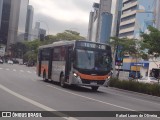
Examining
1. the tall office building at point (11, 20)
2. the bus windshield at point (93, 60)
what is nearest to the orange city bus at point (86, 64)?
the bus windshield at point (93, 60)

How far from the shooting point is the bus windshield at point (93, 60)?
2503cm

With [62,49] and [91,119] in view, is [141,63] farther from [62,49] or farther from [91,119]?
[91,119]

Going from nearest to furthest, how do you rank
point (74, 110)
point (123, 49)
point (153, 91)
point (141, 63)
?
point (74, 110), point (153, 91), point (123, 49), point (141, 63)

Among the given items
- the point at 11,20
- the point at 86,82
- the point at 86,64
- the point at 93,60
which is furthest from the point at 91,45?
the point at 11,20

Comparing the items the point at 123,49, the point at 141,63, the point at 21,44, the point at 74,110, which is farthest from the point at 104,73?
the point at 21,44

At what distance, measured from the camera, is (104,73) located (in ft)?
83.0

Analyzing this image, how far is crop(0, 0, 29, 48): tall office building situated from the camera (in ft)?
548

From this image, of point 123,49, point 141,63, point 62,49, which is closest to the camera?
point 62,49

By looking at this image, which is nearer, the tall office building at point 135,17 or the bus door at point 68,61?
the bus door at point 68,61

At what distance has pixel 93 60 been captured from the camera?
82.7 feet

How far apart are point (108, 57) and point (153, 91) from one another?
6.30 metres

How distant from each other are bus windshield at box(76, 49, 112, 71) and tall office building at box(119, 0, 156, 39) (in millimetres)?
72030

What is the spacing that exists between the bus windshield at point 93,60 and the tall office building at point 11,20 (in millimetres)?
137119

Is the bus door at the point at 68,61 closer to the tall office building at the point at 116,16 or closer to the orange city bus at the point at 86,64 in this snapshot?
the orange city bus at the point at 86,64
